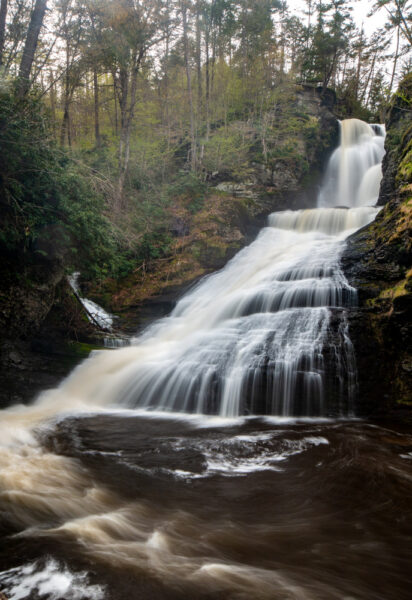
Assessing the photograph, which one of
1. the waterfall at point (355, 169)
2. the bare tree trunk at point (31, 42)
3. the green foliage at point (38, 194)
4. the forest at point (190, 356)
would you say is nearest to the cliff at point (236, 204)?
the forest at point (190, 356)

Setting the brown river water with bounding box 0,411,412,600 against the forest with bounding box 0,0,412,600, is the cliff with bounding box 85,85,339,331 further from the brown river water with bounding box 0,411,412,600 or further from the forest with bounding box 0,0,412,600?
the brown river water with bounding box 0,411,412,600

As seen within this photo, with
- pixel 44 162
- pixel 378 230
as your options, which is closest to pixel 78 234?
pixel 44 162

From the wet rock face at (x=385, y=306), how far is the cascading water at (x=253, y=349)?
290 millimetres

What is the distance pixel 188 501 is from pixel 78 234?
6.42 m

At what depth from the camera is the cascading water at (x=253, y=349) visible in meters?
7.04

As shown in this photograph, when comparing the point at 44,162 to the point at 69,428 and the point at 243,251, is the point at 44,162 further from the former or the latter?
the point at 243,251

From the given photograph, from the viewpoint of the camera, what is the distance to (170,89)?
23.2 meters

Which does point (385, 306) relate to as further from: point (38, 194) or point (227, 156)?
point (227, 156)

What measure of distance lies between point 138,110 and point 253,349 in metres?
18.1

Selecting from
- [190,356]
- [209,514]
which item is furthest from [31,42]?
[209,514]

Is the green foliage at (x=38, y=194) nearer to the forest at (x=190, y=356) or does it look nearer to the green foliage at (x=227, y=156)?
the forest at (x=190, y=356)

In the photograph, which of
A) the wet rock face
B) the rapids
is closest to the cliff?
the rapids

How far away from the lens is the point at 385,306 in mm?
7582

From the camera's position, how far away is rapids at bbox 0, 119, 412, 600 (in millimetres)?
2463
